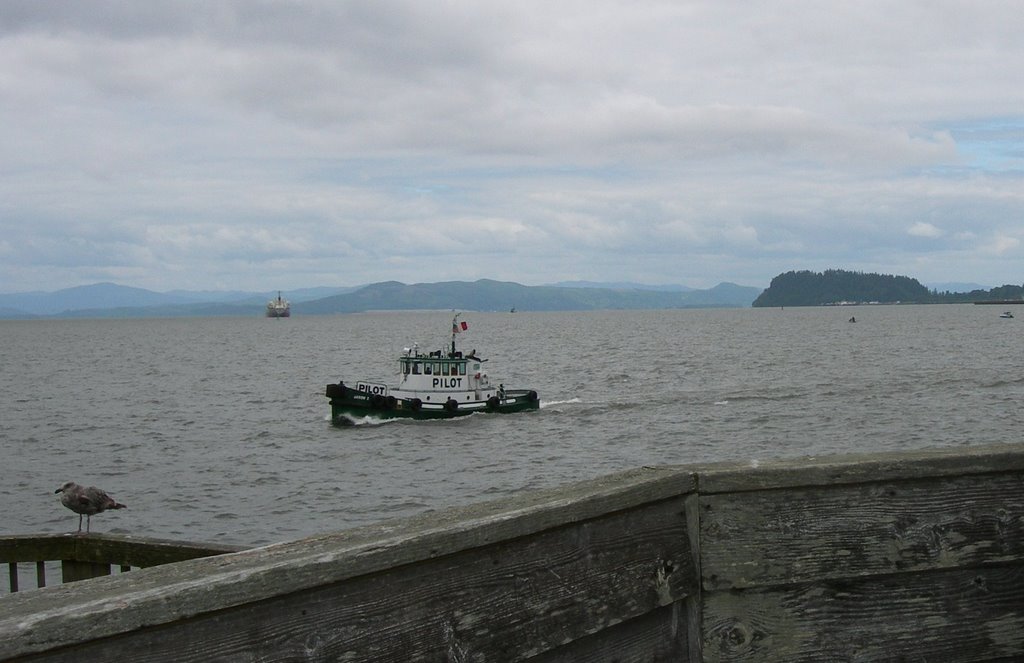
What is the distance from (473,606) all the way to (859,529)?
3.96 ft

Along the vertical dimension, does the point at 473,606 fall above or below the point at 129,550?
above

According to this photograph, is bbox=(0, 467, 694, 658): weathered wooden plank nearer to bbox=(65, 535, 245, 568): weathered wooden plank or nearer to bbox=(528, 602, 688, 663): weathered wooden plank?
bbox=(528, 602, 688, 663): weathered wooden plank

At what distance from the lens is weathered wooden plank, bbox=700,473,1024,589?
9.89 feet

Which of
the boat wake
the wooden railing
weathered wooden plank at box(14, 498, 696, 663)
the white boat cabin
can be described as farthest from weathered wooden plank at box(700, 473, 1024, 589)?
the boat wake

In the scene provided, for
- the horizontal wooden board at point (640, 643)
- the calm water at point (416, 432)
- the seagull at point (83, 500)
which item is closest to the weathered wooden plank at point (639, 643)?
the horizontal wooden board at point (640, 643)

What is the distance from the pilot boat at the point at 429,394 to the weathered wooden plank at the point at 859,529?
43.4 m

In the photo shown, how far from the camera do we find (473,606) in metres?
2.59

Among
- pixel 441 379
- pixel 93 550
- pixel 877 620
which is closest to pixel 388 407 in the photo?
pixel 441 379

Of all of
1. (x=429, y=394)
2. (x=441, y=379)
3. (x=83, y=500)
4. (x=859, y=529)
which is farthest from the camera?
(x=441, y=379)

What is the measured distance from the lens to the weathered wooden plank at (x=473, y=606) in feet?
7.39

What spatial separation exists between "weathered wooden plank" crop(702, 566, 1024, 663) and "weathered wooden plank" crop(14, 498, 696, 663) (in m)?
0.18

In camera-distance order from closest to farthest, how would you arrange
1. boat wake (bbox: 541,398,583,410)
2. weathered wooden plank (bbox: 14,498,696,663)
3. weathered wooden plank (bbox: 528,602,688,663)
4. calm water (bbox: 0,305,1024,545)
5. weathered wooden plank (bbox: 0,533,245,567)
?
weathered wooden plank (bbox: 14,498,696,663)
weathered wooden plank (bbox: 528,602,688,663)
weathered wooden plank (bbox: 0,533,245,567)
calm water (bbox: 0,305,1024,545)
boat wake (bbox: 541,398,583,410)

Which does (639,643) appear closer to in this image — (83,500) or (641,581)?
(641,581)

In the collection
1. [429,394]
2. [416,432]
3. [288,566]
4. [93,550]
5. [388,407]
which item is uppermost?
[288,566]
